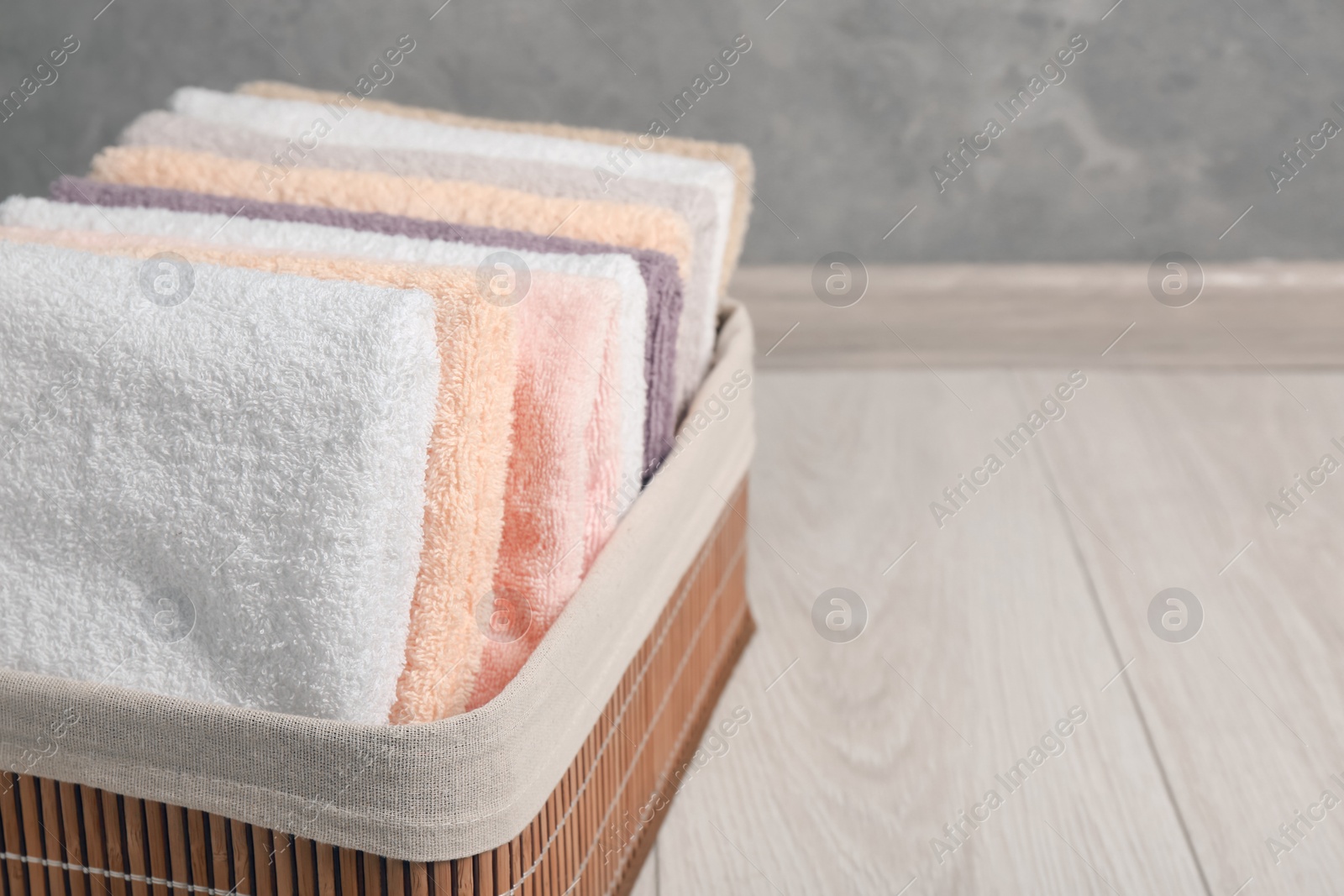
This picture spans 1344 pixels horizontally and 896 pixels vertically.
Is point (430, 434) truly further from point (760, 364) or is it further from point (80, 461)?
point (760, 364)

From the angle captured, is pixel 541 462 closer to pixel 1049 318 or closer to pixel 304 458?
pixel 304 458

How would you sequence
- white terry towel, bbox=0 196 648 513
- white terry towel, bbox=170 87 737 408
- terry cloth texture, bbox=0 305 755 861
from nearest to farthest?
1. terry cloth texture, bbox=0 305 755 861
2. white terry towel, bbox=0 196 648 513
3. white terry towel, bbox=170 87 737 408

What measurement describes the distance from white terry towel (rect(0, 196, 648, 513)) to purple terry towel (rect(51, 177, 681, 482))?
0.05 ft

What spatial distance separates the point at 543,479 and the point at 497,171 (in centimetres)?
22

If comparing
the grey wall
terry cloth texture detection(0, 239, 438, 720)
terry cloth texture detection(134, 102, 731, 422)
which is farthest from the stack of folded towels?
the grey wall

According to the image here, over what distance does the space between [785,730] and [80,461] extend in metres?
0.41

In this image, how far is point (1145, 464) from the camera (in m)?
0.99

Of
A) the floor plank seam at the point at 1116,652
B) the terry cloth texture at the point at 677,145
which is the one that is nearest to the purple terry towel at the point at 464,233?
the terry cloth texture at the point at 677,145

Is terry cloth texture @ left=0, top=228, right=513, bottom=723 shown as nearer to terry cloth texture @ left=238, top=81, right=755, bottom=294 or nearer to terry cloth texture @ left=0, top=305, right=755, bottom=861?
terry cloth texture @ left=0, top=305, right=755, bottom=861

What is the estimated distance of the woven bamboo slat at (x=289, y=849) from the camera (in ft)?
1.37

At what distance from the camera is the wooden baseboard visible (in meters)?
1.12

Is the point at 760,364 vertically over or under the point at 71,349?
over

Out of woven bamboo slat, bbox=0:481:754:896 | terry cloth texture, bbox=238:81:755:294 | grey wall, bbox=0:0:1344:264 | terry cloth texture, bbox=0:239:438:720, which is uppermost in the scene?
grey wall, bbox=0:0:1344:264

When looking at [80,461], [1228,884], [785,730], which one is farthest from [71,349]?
[1228,884]
